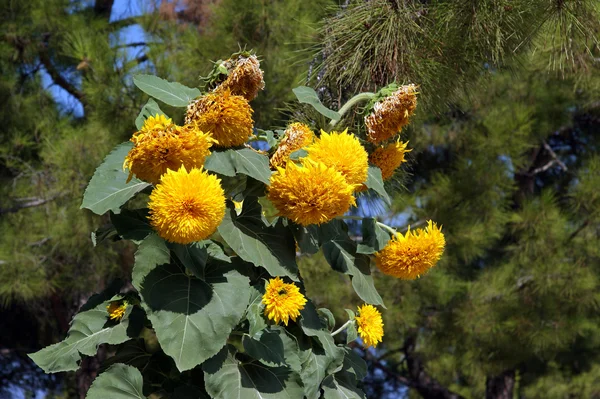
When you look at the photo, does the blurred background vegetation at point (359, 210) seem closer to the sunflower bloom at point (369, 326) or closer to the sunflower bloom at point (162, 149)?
the sunflower bloom at point (369, 326)

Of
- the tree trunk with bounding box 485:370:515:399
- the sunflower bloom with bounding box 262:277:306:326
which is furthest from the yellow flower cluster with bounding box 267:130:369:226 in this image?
the tree trunk with bounding box 485:370:515:399

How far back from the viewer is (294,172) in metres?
0.95

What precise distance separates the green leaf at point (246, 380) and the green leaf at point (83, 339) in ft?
0.47

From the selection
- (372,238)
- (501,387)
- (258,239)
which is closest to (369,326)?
(372,238)

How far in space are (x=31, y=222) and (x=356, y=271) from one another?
12.1 ft

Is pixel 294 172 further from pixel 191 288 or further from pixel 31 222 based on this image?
pixel 31 222

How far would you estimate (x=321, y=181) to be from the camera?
3.03 feet

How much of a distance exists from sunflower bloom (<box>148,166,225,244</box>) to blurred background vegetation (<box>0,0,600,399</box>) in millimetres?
2247

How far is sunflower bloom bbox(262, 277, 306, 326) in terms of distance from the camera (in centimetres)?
98

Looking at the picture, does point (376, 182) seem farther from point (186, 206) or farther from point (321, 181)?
point (186, 206)

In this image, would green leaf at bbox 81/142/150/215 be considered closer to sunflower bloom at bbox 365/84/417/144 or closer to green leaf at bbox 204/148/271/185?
green leaf at bbox 204/148/271/185

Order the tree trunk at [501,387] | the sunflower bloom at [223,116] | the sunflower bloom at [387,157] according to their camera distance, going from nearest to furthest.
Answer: the sunflower bloom at [223,116] < the sunflower bloom at [387,157] < the tree trunk at [501,387]

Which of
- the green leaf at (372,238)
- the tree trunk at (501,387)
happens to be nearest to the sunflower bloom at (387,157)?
the green leaf at (372,238)

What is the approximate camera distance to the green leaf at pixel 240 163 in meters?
0.97
